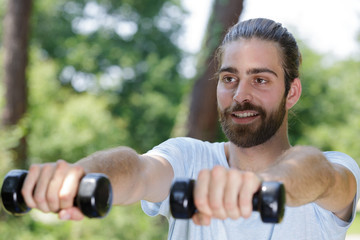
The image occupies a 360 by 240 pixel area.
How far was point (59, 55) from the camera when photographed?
23438mm

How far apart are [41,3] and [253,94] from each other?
2149cm

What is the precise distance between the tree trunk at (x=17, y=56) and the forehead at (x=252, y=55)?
18.7ft

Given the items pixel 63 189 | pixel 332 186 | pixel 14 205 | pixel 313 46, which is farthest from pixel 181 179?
pixel 313 46

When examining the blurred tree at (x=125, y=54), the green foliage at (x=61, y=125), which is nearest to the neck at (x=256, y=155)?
the green foliage at (x=61, y=125)

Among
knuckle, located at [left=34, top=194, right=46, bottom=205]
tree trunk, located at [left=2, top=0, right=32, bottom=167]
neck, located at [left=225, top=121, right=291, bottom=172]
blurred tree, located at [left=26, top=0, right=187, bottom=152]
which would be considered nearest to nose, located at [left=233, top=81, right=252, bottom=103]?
neck, located at [left=225, top=121, right=291, bottom=172]

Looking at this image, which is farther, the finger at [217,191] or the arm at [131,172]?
the arm at [131,172]

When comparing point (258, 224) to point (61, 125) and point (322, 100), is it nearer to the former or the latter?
point (61, 125)

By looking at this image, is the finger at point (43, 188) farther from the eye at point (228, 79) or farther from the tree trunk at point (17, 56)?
the tree trunk at point (17, 56)

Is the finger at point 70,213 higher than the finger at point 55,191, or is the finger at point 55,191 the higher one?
the finger at point 55,191

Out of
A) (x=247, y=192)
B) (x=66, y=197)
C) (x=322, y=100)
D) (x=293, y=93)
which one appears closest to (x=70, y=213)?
(x=66, y=197)

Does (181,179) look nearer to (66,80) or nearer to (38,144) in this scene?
(38,144)

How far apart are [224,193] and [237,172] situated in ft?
0.18

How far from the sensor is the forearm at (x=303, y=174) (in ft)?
4.15

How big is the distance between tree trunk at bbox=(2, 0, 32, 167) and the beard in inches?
225
